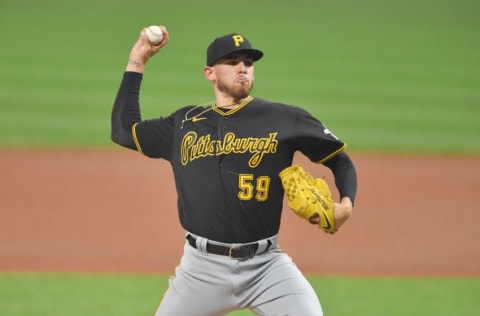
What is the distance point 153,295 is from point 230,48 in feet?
10.1

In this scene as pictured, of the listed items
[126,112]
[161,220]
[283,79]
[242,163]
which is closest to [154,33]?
[126,112]

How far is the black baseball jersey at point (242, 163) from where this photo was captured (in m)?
4.72

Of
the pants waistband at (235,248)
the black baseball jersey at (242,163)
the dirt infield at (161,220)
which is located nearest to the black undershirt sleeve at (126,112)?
the black baseball jersey at (242,163)

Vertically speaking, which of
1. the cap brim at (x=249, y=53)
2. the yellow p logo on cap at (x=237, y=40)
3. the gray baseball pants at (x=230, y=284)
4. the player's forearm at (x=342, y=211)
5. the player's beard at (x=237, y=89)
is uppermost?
the yellow p logo on cap at (x=237, y=40)

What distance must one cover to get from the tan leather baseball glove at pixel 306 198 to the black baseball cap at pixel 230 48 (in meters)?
0.69

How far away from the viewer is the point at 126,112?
202 inches

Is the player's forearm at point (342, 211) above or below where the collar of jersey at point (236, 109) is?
below

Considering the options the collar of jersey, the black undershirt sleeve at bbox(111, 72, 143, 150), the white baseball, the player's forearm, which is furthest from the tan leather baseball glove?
the white baseball

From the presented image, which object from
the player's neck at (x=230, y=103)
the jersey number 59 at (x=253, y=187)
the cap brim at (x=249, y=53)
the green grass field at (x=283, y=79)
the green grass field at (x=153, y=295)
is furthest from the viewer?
the green grass field at (x=283, y=79)

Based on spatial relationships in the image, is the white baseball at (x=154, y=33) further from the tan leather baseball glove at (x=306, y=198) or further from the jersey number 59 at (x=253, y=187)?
the tan leather baseball glove at (x=306, y=198)

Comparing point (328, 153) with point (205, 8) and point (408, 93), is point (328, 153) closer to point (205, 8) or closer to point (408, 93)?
point (408, 93)

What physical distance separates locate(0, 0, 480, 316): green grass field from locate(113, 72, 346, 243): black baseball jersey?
2341 mm

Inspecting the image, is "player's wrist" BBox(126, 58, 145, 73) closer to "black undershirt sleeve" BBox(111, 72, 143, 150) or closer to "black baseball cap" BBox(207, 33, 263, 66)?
"black undershirt sleeve" BBox(111, 72, 143, 150)

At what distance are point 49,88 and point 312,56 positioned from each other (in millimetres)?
5523
